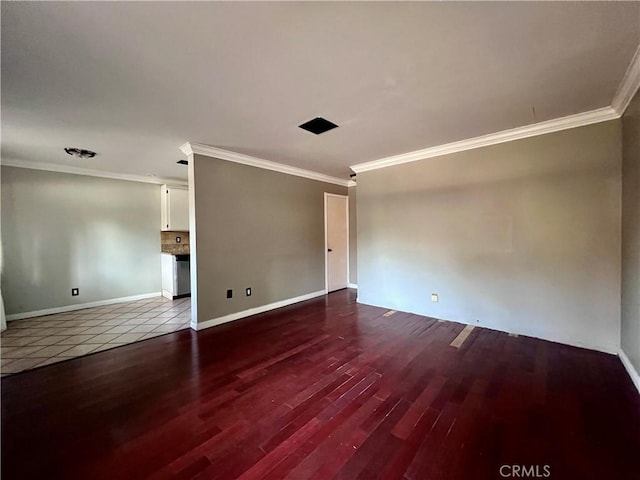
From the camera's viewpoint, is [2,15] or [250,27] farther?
[250,27]

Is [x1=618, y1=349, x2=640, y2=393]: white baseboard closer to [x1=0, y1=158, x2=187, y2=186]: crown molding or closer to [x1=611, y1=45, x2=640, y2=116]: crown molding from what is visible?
[x1=611, y1=45, x2=640, y2=116]: crown molding

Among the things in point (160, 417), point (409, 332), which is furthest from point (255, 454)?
point (409, 332)

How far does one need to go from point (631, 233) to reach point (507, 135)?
5.01ft

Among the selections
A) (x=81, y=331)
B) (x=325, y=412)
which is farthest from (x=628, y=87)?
(x=81, y=331)

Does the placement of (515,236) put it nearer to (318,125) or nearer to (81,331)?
(318,125)

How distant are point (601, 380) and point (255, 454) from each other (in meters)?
2.84

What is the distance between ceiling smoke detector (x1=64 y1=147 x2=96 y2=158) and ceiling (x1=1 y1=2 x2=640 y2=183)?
374 millimetres

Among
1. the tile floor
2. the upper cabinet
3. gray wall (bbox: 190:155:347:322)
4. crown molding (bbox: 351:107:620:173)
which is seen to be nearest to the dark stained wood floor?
the tile floor

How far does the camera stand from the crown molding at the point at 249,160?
3424mm

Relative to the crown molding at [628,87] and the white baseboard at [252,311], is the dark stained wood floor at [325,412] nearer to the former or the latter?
the white baseboard at [252,311]

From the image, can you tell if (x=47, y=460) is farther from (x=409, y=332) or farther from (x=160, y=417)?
(x=409, y=332)

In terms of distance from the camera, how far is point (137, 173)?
195 inches

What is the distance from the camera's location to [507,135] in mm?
3094

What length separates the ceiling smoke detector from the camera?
354 cm
